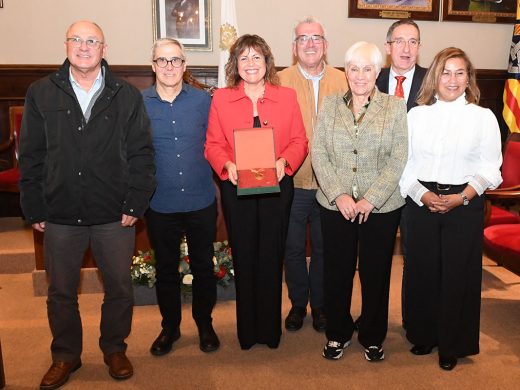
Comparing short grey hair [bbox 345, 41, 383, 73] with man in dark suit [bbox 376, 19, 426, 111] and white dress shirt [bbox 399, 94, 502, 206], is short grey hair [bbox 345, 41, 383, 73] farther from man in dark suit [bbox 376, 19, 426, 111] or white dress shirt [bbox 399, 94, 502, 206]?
man in dark suit [bbox 376, 19, 426, 111]

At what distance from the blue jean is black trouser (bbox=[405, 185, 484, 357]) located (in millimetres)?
552

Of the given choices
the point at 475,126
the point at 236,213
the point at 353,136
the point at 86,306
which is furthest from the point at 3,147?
the point at 475,126

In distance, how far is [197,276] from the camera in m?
2.90

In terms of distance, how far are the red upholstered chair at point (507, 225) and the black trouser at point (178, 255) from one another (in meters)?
1.83

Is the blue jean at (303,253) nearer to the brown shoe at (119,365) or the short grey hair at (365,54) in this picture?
the short grey hair at (365,54)

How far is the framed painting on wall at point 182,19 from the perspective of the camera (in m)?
5.46

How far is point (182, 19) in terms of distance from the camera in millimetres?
5488

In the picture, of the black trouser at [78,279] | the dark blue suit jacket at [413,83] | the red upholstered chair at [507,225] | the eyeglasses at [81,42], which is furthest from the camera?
the red upholstered chair at [507,225]

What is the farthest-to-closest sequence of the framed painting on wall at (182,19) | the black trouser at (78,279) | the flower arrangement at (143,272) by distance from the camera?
the framed painting on wall at (182,19), the flower arrangement at (143,272), the black trouser at (78,279)

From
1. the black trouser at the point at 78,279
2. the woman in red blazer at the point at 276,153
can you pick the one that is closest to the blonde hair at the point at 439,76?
the woman in red blazer at the point at 276,153

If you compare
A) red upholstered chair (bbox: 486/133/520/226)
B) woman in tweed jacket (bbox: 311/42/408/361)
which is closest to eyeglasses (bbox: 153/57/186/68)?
woman in tweed jacket (bbox: 311/42/408/361)

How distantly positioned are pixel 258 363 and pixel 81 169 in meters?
1.33

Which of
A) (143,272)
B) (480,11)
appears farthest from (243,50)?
(480,11)

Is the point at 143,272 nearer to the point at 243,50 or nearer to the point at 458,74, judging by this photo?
the point at 243,50
